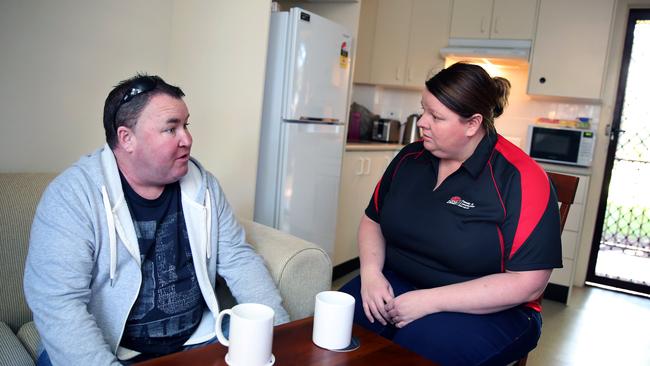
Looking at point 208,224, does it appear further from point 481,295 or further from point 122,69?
point 122,69

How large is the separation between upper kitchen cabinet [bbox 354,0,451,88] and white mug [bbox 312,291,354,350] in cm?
333

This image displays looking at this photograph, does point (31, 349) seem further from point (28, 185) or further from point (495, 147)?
point (495, 147)

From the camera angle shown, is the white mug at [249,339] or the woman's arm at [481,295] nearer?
the white mug at [249,339]

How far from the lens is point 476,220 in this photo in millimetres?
1413

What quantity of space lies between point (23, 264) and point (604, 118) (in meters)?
3.76

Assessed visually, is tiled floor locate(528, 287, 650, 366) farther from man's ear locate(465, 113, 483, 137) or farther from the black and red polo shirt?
man's ear locate(465, 113, 483, 137)

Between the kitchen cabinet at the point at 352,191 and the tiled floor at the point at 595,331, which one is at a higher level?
the kitchen cabinet at the point at 352,191

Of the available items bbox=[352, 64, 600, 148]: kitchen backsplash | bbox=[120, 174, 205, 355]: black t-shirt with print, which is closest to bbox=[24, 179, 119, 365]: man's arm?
bbox=[120, 174, 205, 355]: black t-shirt with print

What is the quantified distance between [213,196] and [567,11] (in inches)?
124

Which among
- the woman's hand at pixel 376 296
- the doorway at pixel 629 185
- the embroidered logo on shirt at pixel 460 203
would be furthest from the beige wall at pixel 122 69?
the doorway at pixel 629 185

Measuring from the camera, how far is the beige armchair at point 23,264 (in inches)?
56.8

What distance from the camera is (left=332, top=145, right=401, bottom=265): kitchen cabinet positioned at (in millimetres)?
3463

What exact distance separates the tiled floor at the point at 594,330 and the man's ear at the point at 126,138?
2.11m

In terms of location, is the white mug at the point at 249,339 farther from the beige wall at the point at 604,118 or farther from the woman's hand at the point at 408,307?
the beige wall at the point at 604,118
